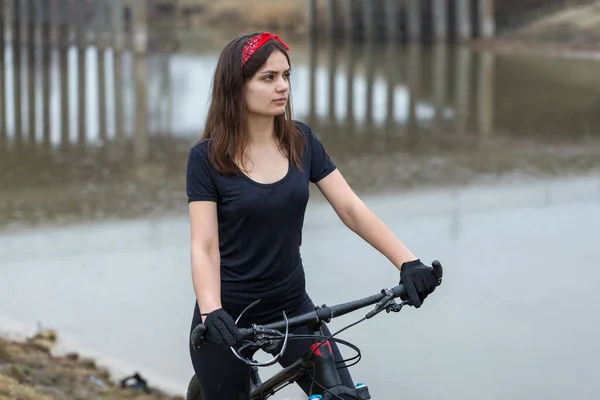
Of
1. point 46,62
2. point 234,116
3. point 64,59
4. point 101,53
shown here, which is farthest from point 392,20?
point 234,116

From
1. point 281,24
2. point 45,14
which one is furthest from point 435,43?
point 45,14

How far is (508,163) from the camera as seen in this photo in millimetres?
14578

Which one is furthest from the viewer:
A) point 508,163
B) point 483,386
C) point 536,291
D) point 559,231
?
point 508,163

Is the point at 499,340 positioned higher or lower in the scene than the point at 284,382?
lower

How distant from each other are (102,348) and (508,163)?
8.52 m

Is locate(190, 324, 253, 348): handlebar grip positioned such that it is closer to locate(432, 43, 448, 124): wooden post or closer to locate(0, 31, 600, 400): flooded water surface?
locate(0, 31, 600, 400): flooded water surface

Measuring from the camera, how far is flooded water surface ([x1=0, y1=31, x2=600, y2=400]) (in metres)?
6.95

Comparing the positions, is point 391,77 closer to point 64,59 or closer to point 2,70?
point 2,70

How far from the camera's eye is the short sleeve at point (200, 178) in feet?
11.2

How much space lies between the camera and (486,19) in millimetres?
45844

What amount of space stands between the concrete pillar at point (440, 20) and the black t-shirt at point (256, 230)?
149ft

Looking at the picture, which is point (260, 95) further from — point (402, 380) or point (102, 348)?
point (102, 348)

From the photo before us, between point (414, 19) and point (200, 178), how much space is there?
4798cm

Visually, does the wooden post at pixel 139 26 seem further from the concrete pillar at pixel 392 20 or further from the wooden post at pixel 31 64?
the concrete pillar at pixel 392 20
